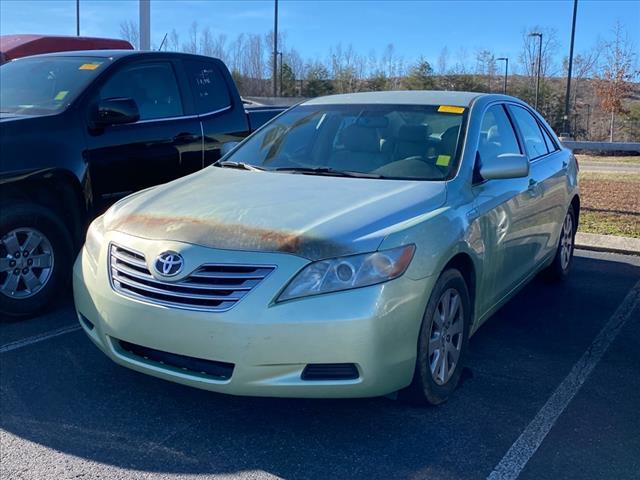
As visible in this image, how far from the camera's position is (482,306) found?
416 centimetres

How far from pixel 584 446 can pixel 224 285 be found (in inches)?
74.3

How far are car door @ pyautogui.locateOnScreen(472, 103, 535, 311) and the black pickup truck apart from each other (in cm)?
206

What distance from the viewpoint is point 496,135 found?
188 inches

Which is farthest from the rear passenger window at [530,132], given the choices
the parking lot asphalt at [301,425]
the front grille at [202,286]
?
the front grille at [202,286]

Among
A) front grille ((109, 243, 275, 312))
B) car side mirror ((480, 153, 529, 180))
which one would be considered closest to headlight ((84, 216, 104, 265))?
front grille ((109, 243, 275, 312))

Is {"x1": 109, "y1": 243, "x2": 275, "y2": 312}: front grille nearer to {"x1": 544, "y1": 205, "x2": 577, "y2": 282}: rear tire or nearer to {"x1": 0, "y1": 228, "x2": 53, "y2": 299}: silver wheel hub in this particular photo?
{"x1": 0, "y1": 228, "x2": 53, "y2": 299}: silver wheel hub

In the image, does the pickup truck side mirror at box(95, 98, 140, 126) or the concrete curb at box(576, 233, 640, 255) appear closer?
the pickup truck side mirror at box(95, 98, 140, 126)

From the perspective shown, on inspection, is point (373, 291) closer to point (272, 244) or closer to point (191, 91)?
point (272, 244)

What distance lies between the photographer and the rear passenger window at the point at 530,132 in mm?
5309

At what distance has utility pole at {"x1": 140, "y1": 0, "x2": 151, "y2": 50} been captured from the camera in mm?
12297

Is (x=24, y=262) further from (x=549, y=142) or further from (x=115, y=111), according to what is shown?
(x=549, y=142)

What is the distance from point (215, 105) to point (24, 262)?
2.41 meters

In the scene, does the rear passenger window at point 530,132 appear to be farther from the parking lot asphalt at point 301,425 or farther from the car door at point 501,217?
the parking lot asphalt at point 301,425

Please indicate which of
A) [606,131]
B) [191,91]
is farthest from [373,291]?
[606,131]
